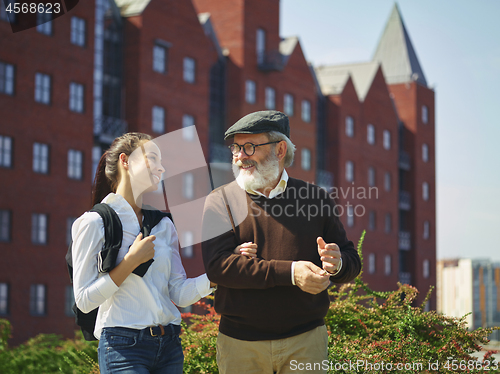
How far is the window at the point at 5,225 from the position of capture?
25.3 metres

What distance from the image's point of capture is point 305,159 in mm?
42406

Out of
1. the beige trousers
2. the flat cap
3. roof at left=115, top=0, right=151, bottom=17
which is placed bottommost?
the beige trousers

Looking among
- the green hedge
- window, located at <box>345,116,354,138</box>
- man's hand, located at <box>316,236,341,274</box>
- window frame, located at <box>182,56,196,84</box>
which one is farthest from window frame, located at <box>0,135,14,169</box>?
window, located at <box>345,116,354,138</box>

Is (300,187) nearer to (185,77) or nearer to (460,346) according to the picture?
(460,346)

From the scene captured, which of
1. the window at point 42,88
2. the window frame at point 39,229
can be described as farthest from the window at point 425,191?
the window frame at point 39,229

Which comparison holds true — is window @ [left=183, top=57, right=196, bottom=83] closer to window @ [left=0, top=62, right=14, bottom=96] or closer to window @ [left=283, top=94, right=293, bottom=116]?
window @ [left=283, top=94, right=293, bottom=116]

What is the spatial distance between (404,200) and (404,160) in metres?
3.23

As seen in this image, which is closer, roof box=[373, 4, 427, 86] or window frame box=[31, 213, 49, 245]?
window frame box=[31, 213, 49, 245]

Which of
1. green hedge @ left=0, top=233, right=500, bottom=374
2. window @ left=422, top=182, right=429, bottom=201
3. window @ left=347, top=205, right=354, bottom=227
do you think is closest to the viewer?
green hedge @ left=0, top=233, right=500, bottom=374

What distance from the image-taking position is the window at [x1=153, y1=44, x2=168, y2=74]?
32.4m

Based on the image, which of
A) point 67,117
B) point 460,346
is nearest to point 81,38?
point 67,117

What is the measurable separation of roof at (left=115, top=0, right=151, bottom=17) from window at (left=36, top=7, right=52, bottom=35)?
5267 mm

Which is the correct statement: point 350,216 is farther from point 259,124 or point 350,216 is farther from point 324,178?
point 259,124

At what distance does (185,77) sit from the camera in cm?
3419
